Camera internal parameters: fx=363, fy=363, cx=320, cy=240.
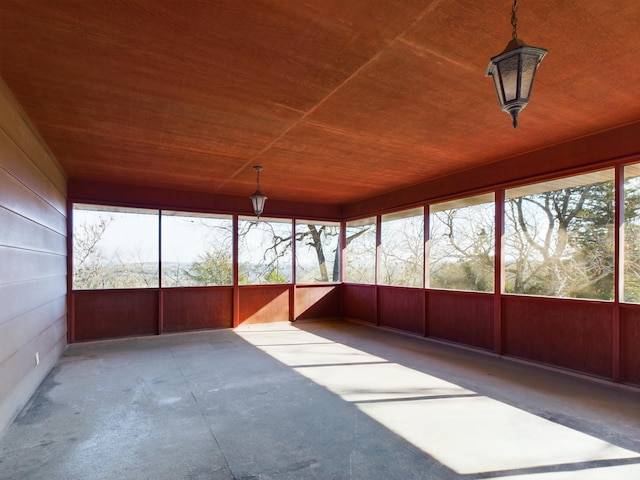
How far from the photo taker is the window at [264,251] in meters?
7.75

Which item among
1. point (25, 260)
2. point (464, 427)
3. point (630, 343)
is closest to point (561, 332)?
point (630, 343)

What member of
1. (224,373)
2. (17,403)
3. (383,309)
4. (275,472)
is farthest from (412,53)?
(383,309)

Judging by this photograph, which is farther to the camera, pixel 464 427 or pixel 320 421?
pixel 320 421

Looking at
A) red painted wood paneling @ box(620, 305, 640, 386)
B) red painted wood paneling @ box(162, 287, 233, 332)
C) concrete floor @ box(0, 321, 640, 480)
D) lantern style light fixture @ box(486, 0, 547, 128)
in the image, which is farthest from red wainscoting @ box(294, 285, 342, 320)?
lantern style light fixture @ box(486, 0, 547, 128)

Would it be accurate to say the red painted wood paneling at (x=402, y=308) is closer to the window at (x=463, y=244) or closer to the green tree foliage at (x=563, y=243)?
the window at (x=463, y=244)

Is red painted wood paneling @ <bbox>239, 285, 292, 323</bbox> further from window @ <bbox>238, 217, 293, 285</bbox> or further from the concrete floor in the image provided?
the concrete floor

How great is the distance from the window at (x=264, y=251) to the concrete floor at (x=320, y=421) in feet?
9.54

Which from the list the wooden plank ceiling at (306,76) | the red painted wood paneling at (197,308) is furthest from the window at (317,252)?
the wooden plank ceiling at (306,76)

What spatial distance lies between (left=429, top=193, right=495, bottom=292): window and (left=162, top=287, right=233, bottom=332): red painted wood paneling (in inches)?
160

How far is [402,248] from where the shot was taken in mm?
7211

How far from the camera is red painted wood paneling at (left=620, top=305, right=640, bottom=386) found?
3777mm

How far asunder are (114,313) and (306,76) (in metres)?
5.65

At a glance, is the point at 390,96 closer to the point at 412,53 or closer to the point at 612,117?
the point at 412,53

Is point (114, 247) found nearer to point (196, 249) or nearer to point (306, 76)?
point (196, 249)
